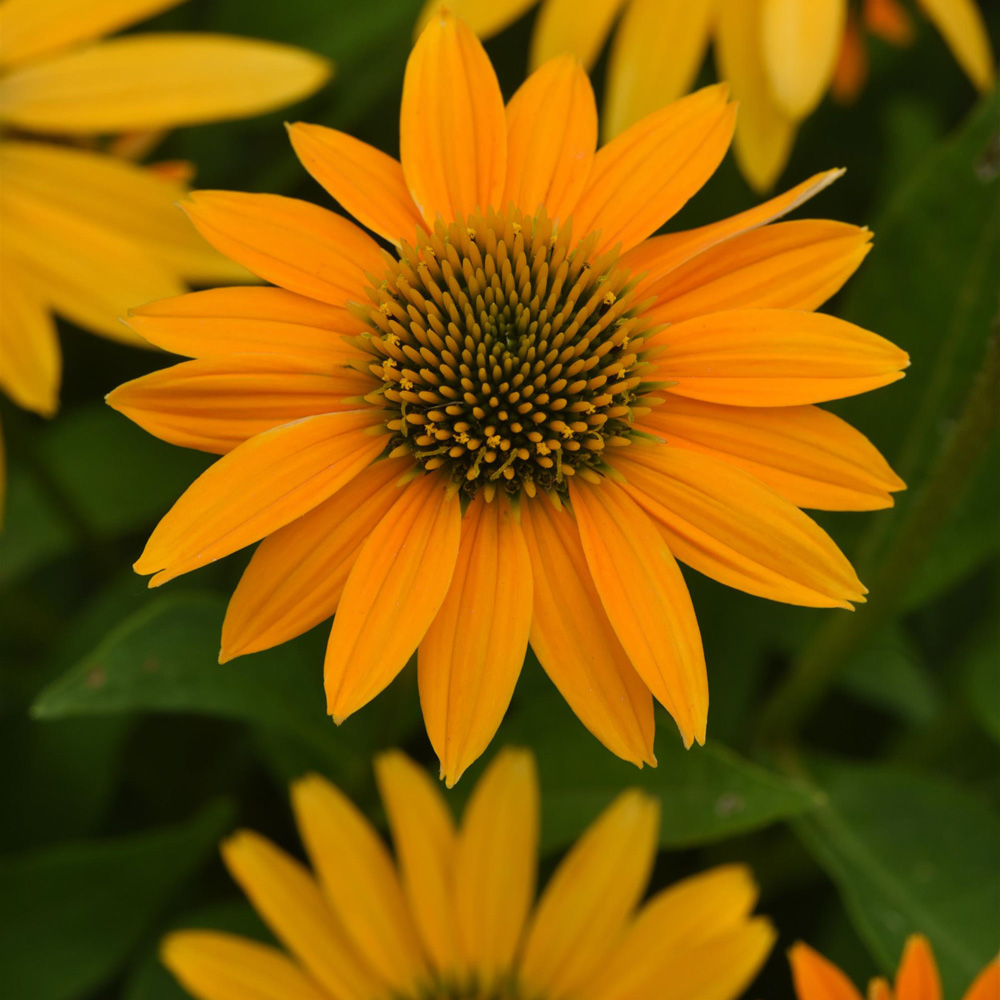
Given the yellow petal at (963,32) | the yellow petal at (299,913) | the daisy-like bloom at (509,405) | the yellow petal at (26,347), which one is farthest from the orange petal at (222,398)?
the yellow petal at (963,32)

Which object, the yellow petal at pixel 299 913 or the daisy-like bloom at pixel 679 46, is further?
the daisy-like bloom at pixel 679 46

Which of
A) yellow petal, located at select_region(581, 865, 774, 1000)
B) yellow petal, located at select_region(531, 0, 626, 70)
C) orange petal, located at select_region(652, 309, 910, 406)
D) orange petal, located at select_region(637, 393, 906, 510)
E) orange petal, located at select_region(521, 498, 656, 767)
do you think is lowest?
yellow petal, located at select_region(581, 865, 774, 1000)

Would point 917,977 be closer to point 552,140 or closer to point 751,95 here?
point 552,140

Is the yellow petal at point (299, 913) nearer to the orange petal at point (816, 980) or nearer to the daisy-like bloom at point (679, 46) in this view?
the orange petal at point (816, 980)

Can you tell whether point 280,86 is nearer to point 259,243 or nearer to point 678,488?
point 259,243

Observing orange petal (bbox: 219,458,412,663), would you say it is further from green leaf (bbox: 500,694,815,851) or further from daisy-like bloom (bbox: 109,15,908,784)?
green leaf (bbox: 500,694,815,851)

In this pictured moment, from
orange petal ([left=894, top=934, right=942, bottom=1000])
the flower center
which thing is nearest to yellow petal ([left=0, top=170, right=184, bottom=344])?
the flower center

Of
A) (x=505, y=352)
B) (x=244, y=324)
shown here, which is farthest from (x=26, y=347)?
(x=505, y=352)
